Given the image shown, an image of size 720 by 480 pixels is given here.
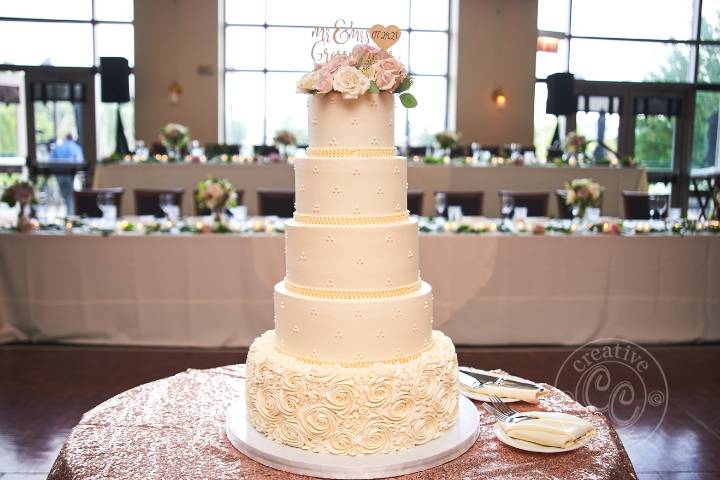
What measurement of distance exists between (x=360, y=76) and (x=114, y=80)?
10066mm

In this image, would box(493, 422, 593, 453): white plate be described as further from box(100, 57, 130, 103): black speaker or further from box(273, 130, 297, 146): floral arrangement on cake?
box(100, 57, 130, 103): black speaker

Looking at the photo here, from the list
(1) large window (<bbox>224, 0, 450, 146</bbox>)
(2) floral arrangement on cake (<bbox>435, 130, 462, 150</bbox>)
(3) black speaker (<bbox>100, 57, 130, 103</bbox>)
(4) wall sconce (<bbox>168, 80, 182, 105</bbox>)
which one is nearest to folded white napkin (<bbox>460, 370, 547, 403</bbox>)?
(2) floral arrangement on cake (<bbox>435, 130, 462, 150</bbox>)

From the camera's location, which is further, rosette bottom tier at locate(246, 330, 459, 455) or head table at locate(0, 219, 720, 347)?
head table at locate(0, 219, 720, 347)

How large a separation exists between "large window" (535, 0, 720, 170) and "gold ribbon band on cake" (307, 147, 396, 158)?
1116 cm

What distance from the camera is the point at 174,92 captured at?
477 inches

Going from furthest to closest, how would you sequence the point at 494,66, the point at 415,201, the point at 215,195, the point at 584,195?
the point at 494,66, the point at 415,201, the point at 584,195, the point at 215,195

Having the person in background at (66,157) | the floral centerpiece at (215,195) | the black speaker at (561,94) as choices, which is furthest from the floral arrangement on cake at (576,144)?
the person in background at (66,157)

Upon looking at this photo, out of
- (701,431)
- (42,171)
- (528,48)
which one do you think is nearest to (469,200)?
(701,431)

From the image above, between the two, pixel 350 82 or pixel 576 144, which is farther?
pixel 576 144

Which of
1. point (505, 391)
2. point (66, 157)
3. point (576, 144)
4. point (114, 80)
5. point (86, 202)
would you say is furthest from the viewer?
point (66, 157)

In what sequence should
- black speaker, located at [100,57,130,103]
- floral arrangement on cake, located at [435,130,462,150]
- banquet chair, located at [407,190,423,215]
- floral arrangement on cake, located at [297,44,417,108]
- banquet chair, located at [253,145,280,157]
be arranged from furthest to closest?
1. black speaker, located at [100,57,130,103]
2. banquet chair, located at [253,145,280,157]
3. floral arrangement on cake, located at [435,130,462,150]
4. banquet chair, located at [407,190,423,215]
5. floral arrangement on cake, located at [297,44,417,108]

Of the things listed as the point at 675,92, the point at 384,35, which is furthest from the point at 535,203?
the point at 675,92

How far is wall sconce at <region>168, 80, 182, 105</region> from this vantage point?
12117 millimetres

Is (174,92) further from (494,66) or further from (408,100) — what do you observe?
(408,100)
